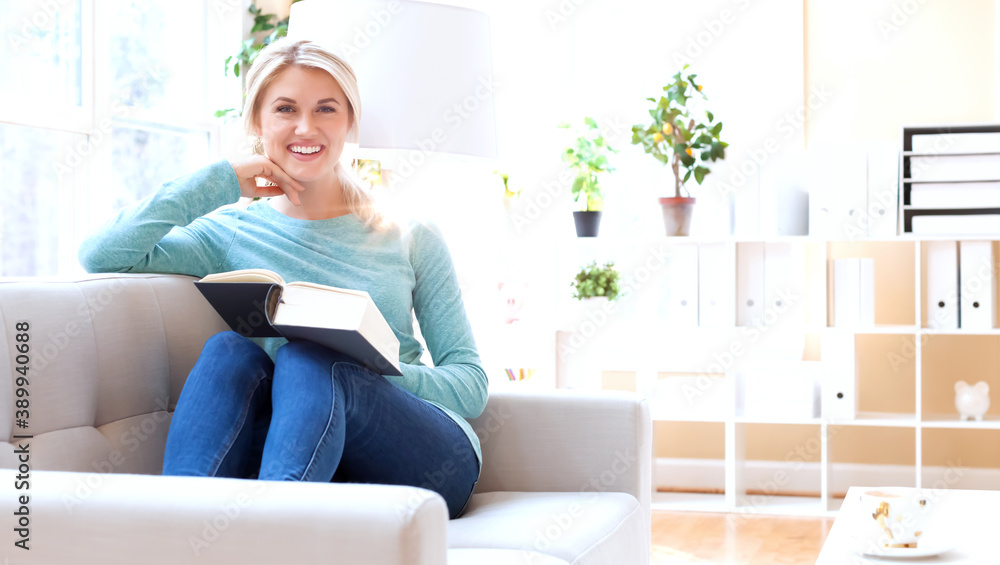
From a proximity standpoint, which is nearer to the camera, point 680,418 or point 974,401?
point 974,401

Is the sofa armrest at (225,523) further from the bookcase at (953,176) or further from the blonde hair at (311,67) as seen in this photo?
the bookcase at (953,176)

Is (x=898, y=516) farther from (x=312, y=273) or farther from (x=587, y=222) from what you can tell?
(x=587, y=222)

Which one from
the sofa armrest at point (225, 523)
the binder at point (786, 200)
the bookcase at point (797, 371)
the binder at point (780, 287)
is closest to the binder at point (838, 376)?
the bookcase at point (797, 371)

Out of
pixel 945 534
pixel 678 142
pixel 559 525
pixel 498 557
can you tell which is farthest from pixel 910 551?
pixel 678 142

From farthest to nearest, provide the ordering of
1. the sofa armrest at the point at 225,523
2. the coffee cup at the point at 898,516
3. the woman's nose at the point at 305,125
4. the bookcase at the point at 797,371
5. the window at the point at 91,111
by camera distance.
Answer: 1. the bookcase at the point at 797,371
2. the window at the point at 91,111
3. the woman's nose at the point at 305,125
4. the coffee cup at the point at 898,516
5. the sofa armrest at the point at 225,523

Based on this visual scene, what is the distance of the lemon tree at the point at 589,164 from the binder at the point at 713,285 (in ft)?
1.49

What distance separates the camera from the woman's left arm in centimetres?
164

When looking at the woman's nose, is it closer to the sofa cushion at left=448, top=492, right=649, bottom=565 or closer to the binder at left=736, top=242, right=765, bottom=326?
the sofa cushion at left=448, top=492, right=649, bottom=565

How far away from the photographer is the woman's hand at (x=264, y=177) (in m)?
1.79

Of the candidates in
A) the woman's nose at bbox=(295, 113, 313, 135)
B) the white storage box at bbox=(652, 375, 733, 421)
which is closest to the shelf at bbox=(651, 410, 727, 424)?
the white storage box at bbox=(652, 375, 733, 421)

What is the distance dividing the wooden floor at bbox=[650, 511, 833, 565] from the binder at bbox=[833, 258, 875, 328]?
71cm

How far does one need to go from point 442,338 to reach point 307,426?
1.70ft

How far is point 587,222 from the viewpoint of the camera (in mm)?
3658

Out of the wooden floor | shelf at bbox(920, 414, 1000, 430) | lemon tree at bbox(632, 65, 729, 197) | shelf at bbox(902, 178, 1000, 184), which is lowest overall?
the wooden floor
